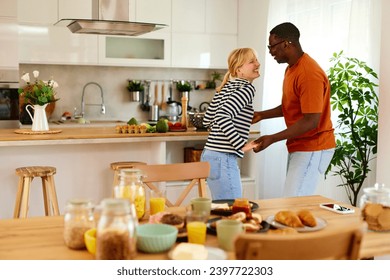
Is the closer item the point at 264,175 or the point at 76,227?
the point at 76,227

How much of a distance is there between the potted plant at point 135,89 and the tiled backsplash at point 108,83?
0.09 m

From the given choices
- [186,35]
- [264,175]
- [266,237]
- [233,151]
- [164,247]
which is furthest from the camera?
[186,35]

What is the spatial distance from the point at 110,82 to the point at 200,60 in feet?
3.40

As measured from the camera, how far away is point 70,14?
5.75 meters

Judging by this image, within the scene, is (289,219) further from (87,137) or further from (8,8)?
(8,8)

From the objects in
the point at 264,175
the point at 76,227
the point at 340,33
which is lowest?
the point at 264,175

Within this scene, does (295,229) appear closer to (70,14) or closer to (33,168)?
(33,168)

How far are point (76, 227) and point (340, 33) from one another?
3.54 meters

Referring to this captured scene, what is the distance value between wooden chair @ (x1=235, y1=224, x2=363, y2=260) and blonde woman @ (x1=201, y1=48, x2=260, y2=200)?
5.93 feet

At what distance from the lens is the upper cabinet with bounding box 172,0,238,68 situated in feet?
20.4

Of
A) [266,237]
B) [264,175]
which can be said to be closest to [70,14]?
[264,175]

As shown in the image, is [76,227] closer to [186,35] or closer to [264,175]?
[264,175]
